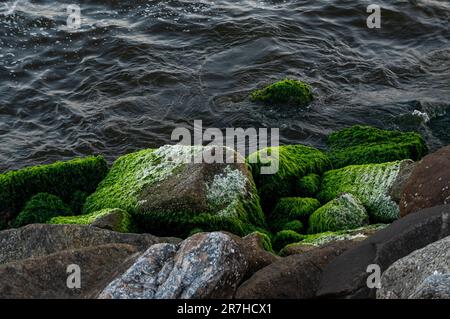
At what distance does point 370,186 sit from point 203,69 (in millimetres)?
5691

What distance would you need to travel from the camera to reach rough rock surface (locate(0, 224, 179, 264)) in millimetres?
7113

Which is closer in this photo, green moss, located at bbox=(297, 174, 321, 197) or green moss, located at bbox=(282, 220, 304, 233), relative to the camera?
green moss, located at bbox=(282, 220, 304, 233)

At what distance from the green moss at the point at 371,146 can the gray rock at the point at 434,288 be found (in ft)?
16.8

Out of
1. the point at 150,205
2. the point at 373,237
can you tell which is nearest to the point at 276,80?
the point at 150,205

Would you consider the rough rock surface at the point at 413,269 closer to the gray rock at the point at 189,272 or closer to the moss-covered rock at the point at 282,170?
the gray rock at the point at 189,272

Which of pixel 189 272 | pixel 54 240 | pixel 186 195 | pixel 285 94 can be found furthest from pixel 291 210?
pixel 285 94

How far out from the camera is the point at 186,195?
324 inches

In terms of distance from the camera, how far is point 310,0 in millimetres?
16297

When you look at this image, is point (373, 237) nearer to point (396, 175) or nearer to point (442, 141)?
point (396, 175)

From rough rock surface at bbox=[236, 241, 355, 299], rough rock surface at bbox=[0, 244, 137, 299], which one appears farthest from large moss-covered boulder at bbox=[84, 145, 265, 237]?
rough rock surface at bbox=[236, 241, 355, 299]

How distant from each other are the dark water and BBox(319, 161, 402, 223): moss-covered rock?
7.21 feet

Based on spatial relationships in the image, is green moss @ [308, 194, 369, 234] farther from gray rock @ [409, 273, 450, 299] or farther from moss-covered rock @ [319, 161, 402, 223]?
gray rock @ [409, 273, 450, 299]

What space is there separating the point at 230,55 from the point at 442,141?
486cm

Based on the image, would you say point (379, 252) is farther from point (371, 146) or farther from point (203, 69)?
point (203, 69)
